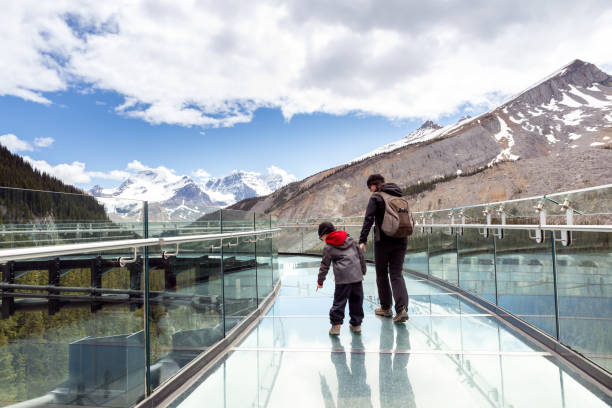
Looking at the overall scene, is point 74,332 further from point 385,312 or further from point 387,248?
point 385,312

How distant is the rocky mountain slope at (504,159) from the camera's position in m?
46.2

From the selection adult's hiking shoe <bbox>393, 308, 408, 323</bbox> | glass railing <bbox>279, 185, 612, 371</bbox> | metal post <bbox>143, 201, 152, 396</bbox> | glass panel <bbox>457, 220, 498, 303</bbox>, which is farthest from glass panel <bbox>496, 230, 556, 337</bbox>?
metal post <bbox>143, 201, 152, 396</bbox>

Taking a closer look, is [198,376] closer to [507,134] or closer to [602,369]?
[602,369]

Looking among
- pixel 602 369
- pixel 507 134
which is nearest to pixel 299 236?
pixel 602 369

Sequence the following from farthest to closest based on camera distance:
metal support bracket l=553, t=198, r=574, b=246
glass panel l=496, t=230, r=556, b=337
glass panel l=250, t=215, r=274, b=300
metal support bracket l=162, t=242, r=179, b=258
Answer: glass panel l=250, t=215, r=274, b=300 → glass panel l=496, t=230, r=556, b=337 → metal support bracket l=553, t=198, r=574, b=246 → metal support bracket l=162, t=242, r=179, b=258

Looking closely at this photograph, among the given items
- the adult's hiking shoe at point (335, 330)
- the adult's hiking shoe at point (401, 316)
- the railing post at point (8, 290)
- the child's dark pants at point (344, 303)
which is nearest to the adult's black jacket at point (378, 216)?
the child's dark pants at point (344, 303)

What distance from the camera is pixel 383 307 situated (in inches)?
157

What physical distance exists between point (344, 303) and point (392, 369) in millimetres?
875

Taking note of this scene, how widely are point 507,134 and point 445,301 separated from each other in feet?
260

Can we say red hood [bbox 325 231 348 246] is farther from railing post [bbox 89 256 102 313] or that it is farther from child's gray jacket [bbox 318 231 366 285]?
railing post [bbox 89 256 102 313]

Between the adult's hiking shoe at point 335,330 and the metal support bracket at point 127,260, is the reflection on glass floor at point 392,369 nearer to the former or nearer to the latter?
the adult's hiking shoe at point 335,330

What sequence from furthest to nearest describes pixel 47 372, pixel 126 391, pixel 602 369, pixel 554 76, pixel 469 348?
pixel 554 76 → pixel 469 348 → pixel 602 369 → pixel 126 391 → pixel 47 372

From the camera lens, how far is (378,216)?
3652mm

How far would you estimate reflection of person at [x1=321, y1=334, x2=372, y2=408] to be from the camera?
2098 mm
